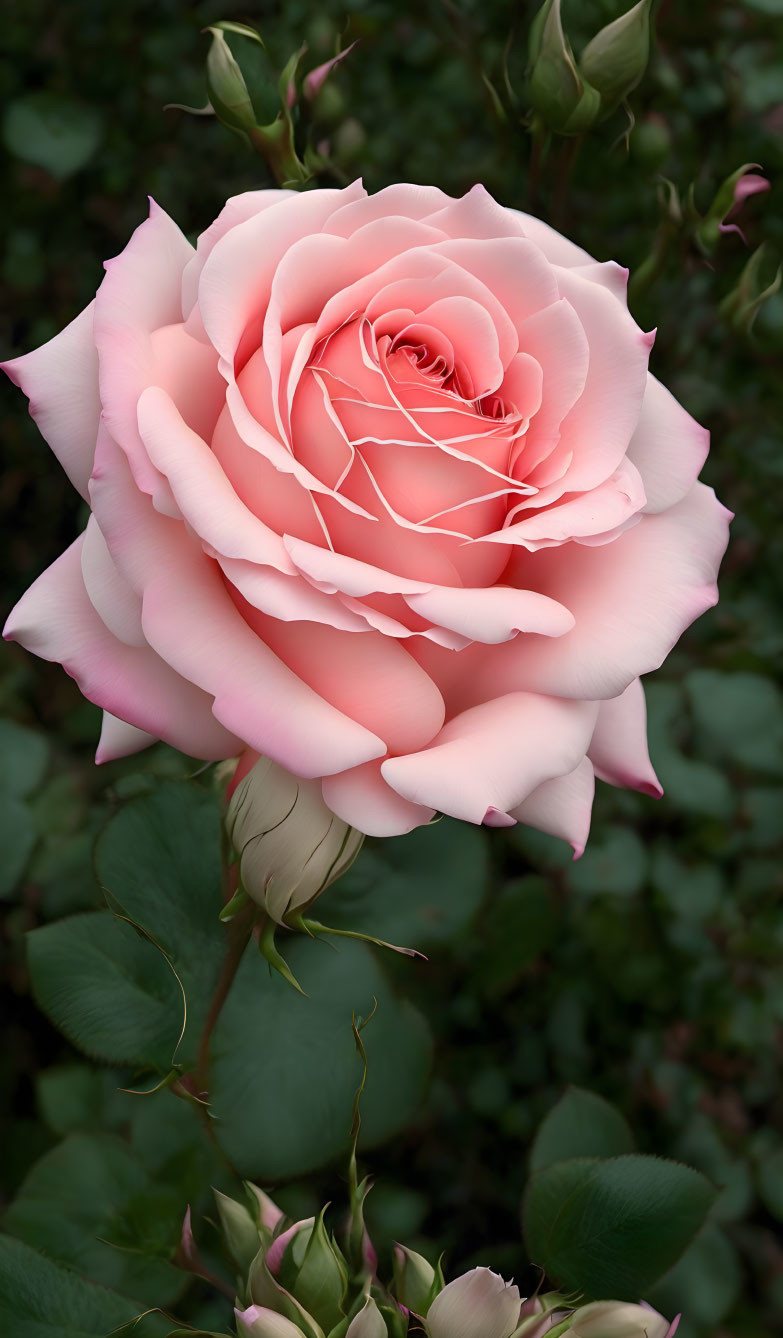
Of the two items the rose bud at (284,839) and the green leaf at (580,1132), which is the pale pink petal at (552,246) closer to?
the rose bud at (284,839)

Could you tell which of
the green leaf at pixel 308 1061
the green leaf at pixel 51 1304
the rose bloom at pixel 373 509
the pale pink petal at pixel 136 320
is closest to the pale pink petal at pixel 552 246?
the rose bloom at pixel 373 509

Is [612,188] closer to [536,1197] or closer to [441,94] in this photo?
[441,94]

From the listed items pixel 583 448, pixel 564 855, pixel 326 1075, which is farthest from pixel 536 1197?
pixel 583 448

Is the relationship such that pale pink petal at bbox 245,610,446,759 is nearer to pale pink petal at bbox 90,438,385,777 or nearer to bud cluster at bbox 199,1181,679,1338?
pale pink petal at bbox 90,438,385,777

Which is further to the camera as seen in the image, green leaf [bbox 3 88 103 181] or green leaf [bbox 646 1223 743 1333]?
green leaf [bbox 3 88 103 181]

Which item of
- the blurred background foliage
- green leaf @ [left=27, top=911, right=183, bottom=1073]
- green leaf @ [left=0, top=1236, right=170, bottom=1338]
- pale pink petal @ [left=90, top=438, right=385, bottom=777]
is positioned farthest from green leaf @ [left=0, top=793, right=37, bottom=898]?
pale pink petal @ [left=90, top=438, right=385, bottom=777]
